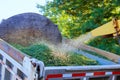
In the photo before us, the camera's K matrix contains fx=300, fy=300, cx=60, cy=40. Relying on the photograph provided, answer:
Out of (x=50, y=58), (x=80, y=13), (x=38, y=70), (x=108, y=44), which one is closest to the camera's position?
(x=38, y=70)

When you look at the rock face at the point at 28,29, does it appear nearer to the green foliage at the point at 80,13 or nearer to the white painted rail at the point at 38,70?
the white painted rail at the point at 38,70

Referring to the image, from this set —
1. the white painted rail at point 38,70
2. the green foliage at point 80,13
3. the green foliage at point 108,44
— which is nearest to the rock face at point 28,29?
the white painted rail at point 38,70

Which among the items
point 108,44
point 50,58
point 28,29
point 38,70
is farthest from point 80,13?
point 38,70

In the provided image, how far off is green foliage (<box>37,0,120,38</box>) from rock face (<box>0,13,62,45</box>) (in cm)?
346

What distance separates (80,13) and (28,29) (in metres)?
5.33

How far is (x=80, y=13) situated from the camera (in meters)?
10.5

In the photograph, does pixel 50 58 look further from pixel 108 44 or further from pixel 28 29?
pixel 108 44

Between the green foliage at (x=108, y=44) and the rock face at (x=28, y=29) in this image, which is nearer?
the rock face at (x=28, y=29)

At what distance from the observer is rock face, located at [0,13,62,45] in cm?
523

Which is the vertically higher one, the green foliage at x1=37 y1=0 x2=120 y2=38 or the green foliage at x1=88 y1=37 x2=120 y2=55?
the green foliage at x1=37 y1=0 x2=120 y2=38

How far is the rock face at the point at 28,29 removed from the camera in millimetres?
5230

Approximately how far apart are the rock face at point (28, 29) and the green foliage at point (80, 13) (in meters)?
3.46

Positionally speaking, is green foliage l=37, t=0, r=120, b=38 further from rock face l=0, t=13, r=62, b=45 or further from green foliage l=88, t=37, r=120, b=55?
rock face l=0, t=13, r=62, b=45

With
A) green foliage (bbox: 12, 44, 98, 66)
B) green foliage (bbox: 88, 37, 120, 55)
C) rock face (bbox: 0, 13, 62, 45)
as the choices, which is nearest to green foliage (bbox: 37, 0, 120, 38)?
green foliage (bbox: 88, 37, 120, 55)
